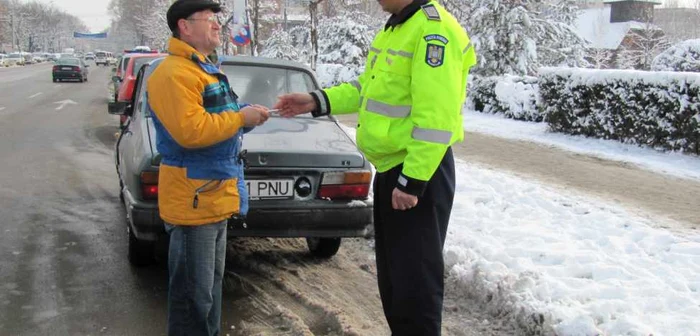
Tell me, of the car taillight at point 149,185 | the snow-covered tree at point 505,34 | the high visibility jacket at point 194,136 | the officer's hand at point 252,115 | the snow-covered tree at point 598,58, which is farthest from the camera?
the snow-covered tree at point 598,58

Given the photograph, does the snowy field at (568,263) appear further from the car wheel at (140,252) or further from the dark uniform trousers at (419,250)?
the car wheel at (140,252)

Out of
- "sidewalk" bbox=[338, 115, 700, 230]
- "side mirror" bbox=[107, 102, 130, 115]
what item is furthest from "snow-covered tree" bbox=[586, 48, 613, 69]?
"side mirror" bbox=[107, 102, 130, 115]

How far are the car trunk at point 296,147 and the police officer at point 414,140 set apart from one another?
4.45ft

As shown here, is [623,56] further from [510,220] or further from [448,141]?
[448,141]

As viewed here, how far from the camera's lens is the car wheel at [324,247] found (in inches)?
203

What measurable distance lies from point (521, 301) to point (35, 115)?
15.7 m

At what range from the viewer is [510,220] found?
20.0 feet

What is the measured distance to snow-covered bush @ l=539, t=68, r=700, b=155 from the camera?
10.5 metres

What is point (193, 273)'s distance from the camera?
9.55ft

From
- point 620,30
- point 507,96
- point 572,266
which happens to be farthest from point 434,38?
point 620,30

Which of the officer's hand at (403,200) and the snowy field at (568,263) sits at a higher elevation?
the officer's hand at (403,200)

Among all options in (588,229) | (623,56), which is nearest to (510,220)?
(588,229)

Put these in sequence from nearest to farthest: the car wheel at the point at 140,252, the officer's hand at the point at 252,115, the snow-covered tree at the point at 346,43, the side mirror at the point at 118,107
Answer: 1. the officer's hand at the point at 252,115
2. the car wheel at the point at 140,252
3. the side mirror at the point at 118,107
4. the snow-covered tree at the point at 346,43

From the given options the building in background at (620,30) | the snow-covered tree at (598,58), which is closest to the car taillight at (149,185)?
the snow-covered tree at (598,58)
